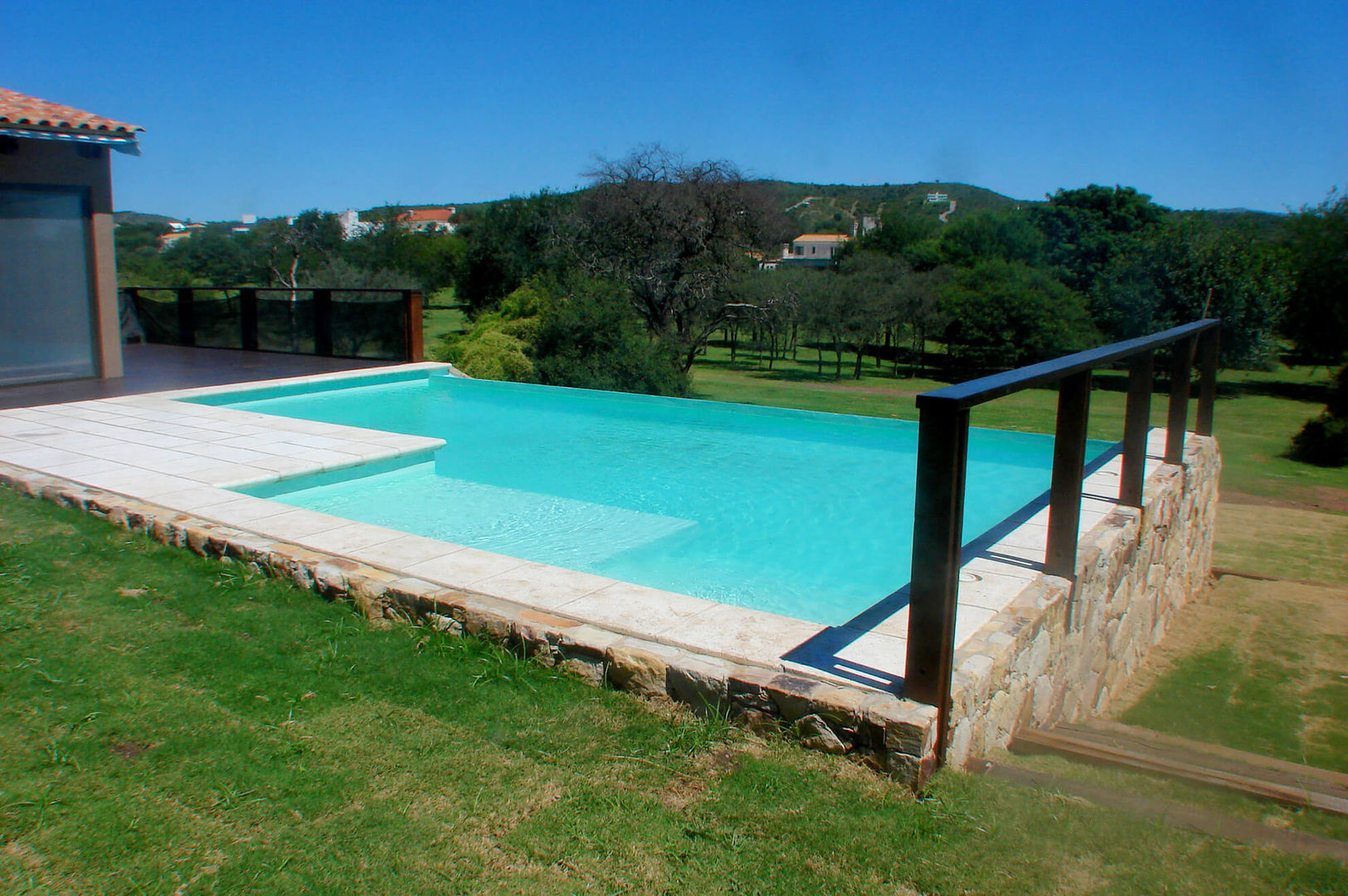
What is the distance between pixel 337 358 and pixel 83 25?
13.2 metres

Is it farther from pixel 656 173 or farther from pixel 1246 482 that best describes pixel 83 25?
pixel 1246 482

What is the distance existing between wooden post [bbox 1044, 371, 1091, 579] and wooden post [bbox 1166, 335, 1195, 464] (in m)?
3.01

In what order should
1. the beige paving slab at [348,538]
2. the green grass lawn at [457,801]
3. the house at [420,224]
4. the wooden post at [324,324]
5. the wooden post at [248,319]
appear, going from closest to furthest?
the green grass lawn at [457,801]
the beige paving slab at [348,538]
the wooden post at [324,324]
the wooden post at [248,319]
the house at [420,224]

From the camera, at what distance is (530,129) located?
28.8 metres

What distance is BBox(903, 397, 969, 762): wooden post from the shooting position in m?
2.42

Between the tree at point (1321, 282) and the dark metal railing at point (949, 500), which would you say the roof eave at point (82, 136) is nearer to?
the dark metal railing at point (949, 500)

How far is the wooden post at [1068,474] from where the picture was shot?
3.46m

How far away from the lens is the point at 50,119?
9367 millimetres

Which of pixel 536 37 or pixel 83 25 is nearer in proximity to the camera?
pixel 83 25

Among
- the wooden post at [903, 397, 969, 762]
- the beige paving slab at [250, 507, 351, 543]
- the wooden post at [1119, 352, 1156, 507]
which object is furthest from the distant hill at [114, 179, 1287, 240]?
the wooden post at [903, 397, 969, 762]

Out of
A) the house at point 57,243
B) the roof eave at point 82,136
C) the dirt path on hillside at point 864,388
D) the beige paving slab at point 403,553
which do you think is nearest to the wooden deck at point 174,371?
the house at point 57,243

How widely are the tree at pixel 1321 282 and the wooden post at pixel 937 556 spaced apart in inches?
1159

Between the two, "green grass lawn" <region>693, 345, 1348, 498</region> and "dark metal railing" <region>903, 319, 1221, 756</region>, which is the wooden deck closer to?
"green grass lawn" <region>693, 345, 1348, 498</region>

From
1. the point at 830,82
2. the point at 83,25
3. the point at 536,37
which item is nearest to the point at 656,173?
the point at 536,37
